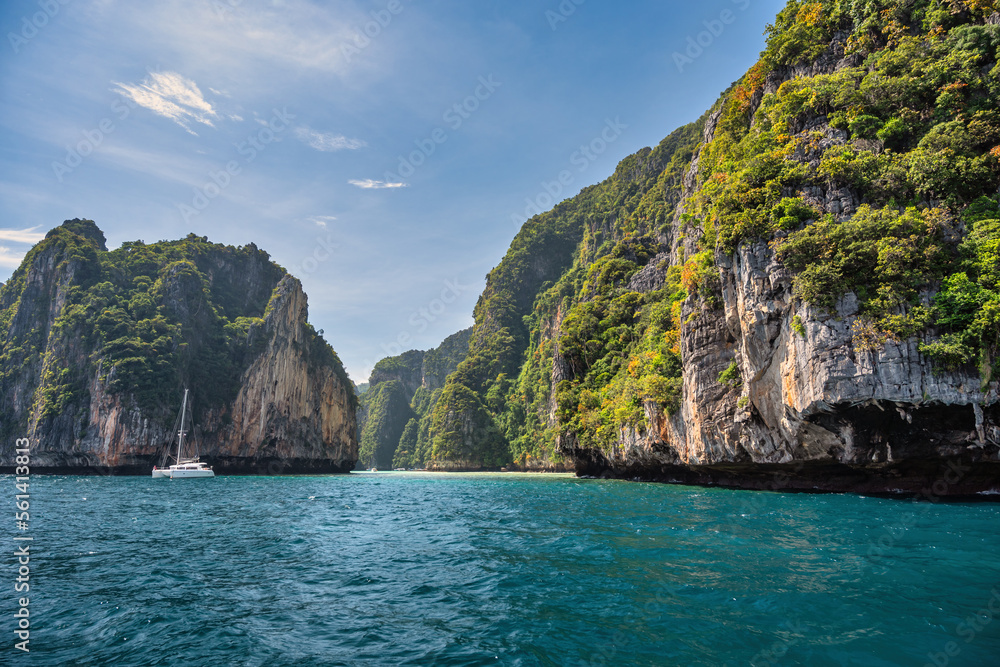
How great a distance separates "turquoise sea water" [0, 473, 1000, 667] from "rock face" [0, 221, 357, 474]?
5606 cm

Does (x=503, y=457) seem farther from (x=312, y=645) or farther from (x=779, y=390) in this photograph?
(x=312, y=645)

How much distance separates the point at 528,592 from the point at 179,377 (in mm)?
75755

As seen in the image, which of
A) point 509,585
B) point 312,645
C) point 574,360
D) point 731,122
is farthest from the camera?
point 574,360

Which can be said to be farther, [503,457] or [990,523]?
[503,457]

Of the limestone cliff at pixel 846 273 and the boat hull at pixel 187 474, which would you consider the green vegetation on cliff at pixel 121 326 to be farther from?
the limestone cliff at pixel 846 273

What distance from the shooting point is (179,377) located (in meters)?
68.2

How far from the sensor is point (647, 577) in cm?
880

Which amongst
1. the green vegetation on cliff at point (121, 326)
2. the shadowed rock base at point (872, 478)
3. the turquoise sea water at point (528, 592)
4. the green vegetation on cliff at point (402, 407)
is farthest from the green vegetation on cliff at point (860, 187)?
the green vegetation on cliff at point (402, 407)

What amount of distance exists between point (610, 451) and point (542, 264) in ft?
306

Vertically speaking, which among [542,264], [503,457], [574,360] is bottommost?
[503,457]

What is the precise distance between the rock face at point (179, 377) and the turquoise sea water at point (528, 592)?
184 feet

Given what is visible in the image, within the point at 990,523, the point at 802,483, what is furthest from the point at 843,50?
the point at 990,523

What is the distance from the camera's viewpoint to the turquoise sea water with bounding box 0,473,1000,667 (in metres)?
5.86

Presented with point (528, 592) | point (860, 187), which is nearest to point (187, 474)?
point (528, 592)
